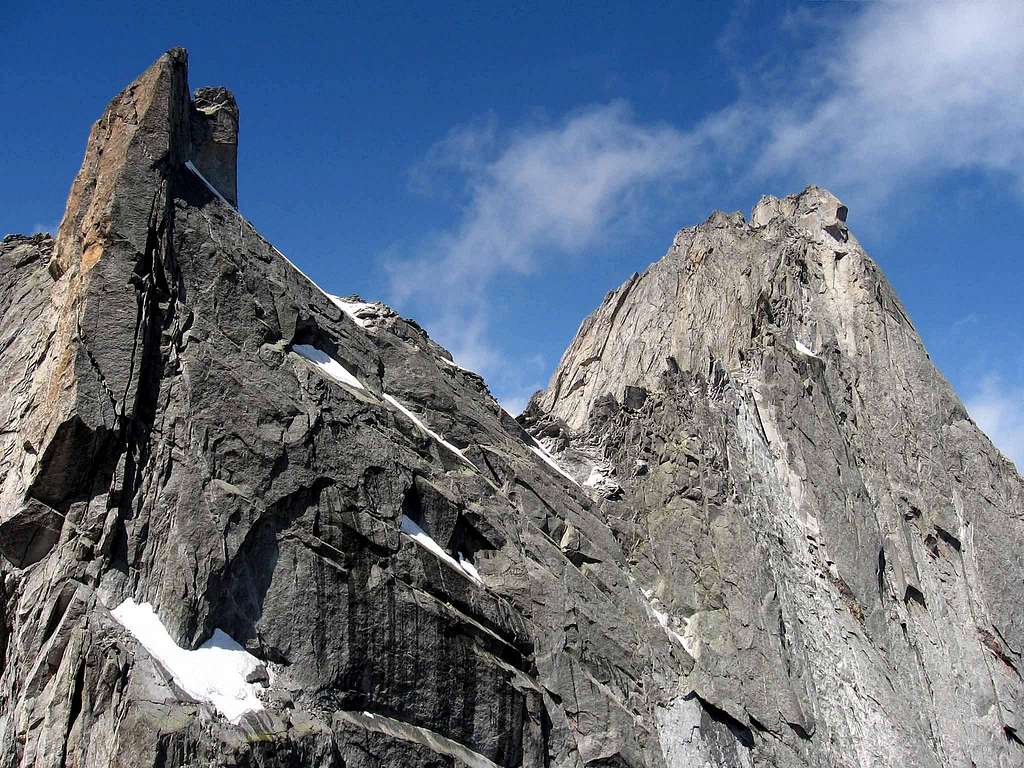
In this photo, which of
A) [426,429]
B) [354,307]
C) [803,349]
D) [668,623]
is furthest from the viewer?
[803,349]

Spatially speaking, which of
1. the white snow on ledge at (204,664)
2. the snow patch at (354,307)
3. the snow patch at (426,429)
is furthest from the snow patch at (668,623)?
the white snow on ledge at (204,664)

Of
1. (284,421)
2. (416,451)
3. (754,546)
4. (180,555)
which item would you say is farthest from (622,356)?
(180,555)

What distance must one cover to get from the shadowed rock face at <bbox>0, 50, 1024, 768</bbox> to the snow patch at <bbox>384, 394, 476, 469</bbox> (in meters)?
0.25

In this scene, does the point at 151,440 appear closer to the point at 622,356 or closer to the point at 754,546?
the point at 754,546

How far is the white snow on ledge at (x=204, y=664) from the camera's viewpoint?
75.5 ft

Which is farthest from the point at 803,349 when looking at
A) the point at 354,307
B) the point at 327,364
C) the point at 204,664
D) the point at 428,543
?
the point at 204,664

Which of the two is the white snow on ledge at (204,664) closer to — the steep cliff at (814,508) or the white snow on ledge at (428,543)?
the white snow on ledge at (428,543)

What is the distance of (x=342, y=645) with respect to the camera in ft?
84.9

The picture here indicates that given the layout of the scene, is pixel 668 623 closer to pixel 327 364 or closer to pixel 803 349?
pixel 327 364

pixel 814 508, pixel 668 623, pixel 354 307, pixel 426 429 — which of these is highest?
pixel 354 307

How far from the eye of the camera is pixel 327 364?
3325 centimetres

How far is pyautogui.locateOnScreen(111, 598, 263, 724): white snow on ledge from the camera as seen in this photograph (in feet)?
75.5

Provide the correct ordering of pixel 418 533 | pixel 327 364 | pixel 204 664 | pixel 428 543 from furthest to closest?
pixel 327 364
pixel 418 533
pixel 428 543
pixel 204 664

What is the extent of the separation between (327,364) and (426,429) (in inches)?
172
